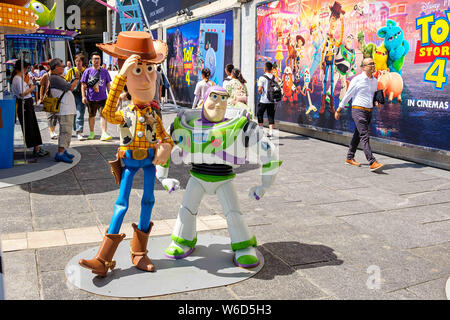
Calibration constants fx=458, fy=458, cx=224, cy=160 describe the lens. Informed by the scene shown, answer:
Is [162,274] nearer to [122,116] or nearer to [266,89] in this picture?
[122,116]

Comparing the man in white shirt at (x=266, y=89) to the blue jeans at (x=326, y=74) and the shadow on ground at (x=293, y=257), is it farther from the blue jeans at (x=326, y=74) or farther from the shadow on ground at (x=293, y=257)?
the shadow on ground at (x=293, y=257)

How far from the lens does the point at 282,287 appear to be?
3.48 m

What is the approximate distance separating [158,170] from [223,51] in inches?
473

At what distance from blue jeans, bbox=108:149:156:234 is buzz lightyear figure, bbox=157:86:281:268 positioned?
18 cm

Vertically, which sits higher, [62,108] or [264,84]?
[264,84]

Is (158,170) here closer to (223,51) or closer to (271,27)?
(271,27)

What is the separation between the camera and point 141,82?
3645mm

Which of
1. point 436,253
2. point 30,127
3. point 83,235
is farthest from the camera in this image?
point 30,127

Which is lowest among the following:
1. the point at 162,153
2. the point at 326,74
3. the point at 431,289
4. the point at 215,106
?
the point at 431,289

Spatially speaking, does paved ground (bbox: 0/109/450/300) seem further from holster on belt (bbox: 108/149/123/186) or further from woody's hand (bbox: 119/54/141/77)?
woody's hand (bbox: 119/54/141/77)

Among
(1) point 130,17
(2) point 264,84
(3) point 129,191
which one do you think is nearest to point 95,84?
(2) point 264,84

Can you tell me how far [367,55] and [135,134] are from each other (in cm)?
673

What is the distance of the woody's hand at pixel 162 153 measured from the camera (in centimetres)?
375
